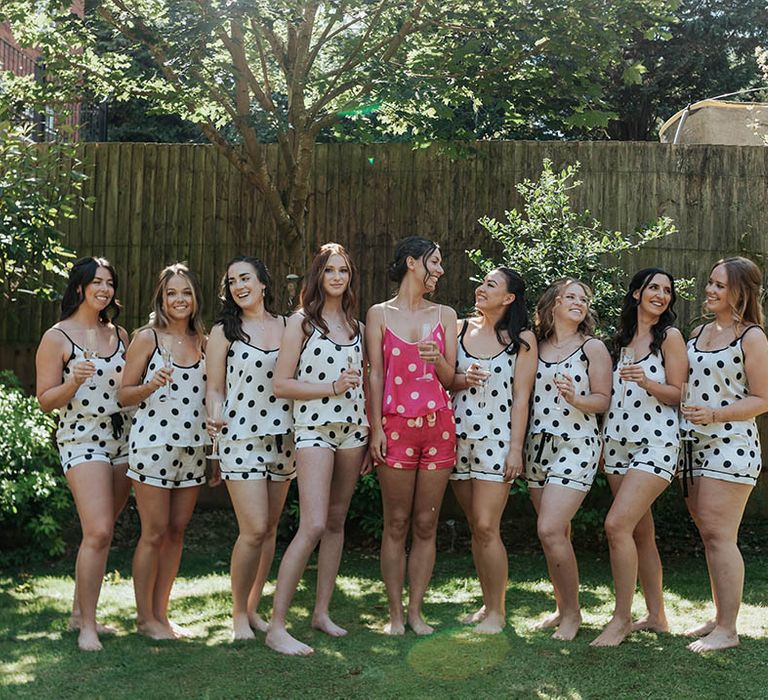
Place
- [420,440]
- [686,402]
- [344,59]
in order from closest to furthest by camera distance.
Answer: [686,402]
[420,440]
[344,59]

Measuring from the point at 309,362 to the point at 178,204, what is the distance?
3.95m

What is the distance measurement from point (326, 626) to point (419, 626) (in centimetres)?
49

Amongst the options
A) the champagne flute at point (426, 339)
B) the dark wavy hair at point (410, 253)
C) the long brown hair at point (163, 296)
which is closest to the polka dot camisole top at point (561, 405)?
the champagne flute at point (426, 339)

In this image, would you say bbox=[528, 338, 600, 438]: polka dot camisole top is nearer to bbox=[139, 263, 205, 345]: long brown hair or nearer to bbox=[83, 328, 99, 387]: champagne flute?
bbox=[139, 263, 205, 345]: long brown hair

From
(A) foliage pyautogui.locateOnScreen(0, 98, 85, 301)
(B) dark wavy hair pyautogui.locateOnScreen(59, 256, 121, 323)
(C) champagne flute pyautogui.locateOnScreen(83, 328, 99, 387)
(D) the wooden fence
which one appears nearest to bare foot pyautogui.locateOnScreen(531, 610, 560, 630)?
(C) champagne flute pyautogui.locateOnScreen(83, 328, 99, 387)

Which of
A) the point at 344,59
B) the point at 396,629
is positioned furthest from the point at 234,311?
the point at 344,59

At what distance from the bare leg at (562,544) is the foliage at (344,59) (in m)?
2.95

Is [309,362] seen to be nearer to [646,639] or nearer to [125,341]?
[125,341]

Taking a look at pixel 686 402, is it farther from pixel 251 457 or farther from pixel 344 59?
pixel 344 59

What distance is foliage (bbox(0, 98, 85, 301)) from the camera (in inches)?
280

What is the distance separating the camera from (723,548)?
494cm

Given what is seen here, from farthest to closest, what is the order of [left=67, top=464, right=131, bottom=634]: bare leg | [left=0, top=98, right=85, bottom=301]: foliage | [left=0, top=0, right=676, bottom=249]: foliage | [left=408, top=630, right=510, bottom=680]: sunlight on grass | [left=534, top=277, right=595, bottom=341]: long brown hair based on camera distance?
1. [left=0, top=98, right=85, bottom=301]: foliage
2. [left=0, top=0, right=676, bottom=249]: foliage
3. [left=534, top=277, right=595, bottom=341]: long brown hair
4. [left=67, top=464, right=131, bottom=634]: bare leg
5. [left=408, top=630, right=510, bottom=680]: sunlight on grass

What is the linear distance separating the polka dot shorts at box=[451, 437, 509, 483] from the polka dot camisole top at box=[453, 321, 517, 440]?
0.10 ft

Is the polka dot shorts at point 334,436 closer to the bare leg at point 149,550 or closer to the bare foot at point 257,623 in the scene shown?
the bare leg at point 149,550
